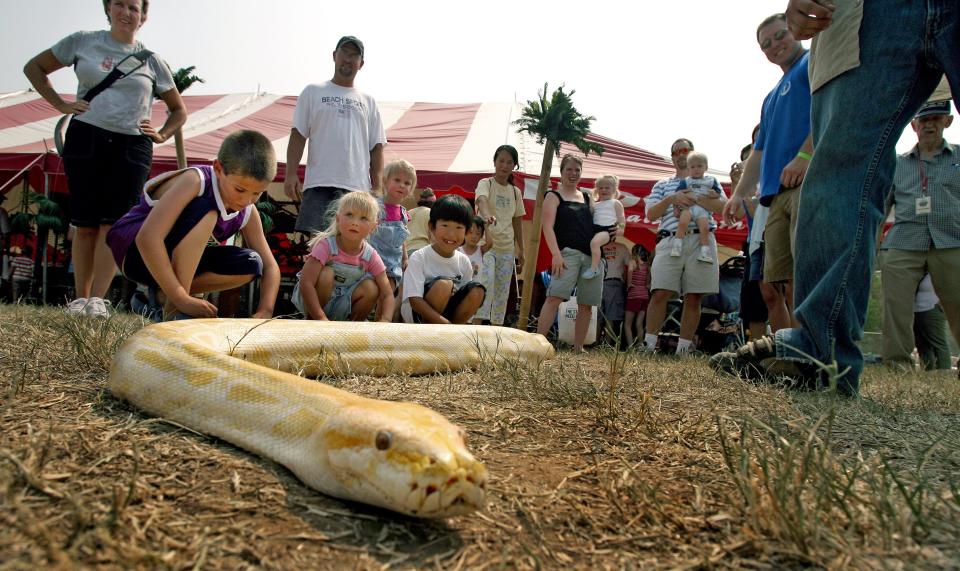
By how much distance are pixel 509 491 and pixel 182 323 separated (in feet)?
5.19

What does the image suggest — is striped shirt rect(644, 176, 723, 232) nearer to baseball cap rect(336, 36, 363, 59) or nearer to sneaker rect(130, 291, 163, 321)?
baseball cap rect(336, 36, 363, 59)

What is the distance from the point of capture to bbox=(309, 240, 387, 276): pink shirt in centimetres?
430

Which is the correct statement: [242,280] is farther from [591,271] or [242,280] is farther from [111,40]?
[591,271]

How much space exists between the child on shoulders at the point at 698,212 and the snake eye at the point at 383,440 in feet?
16.8

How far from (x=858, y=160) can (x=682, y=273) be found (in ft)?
11.3

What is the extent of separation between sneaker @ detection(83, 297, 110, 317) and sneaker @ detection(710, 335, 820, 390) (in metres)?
3.61

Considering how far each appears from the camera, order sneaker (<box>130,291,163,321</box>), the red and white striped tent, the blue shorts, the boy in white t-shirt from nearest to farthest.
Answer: sneaker (<box>130,291,163,321</box>) < the boy in white t-shirt < the blue shorts < the red and white striped tent

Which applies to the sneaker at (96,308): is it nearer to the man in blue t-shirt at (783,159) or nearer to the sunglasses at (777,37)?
the man in blue t-shirt at (783,159)

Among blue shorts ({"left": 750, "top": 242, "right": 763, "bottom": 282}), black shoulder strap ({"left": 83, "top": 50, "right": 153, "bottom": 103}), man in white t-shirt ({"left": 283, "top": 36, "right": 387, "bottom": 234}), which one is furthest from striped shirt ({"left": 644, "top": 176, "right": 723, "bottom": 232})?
black shoulder strap ({"left": 83, "top": 50, "right": 153, "bottom": 103})

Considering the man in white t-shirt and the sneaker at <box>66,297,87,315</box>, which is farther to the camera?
the man in white t-shirt

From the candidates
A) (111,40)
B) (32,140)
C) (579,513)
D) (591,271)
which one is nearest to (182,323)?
(579,513)

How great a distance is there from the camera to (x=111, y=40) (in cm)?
441

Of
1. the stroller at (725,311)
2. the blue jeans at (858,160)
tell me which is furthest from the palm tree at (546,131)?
the blue jeans at (858,160)

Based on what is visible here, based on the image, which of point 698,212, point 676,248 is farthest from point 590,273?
point 698,212
